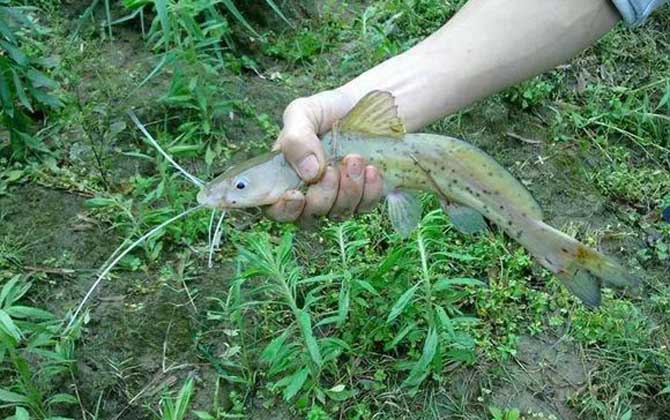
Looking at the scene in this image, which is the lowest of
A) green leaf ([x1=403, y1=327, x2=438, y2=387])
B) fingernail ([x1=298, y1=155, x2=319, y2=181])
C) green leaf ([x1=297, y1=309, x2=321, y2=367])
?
green leaf ([x1=403, y1=327, x2=438, y2=387])

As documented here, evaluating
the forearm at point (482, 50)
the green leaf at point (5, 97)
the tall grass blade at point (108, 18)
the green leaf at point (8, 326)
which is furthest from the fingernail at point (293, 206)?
the tall grass blade at point (108, 18)

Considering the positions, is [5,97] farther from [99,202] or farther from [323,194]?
[323,194]

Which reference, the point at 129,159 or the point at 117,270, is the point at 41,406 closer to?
the point at 117,270

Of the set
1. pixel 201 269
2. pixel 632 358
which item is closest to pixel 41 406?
pixel 201 269

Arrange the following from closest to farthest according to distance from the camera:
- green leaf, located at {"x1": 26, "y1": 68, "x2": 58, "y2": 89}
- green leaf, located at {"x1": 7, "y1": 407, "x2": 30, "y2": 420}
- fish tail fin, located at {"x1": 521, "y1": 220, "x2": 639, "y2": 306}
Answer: fish tail fin, located at {"x1": 521, "y1": 220, "x2": 639, "y2": 306}
green leaf, located at {"x1": 7, "y1": 407, "x2": 30, "y2": 420}
green leaf, located at {"x1": 26, "y1": 68, "x2": 58, "y2": 89}

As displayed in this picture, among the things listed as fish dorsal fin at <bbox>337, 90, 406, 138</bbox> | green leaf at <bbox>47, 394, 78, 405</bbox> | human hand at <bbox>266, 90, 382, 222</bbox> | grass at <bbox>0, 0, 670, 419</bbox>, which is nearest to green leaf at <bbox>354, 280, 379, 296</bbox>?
grass at <bbox>0, 0, 670, 419</bbox>

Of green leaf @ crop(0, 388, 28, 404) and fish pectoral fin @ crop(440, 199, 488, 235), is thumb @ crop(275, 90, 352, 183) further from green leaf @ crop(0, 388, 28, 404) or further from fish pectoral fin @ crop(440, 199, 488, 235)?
green leaf @ crop(0, 388, 28, 404)

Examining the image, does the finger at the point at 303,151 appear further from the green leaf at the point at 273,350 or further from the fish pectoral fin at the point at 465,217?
the green leaf at the point at 273,350
